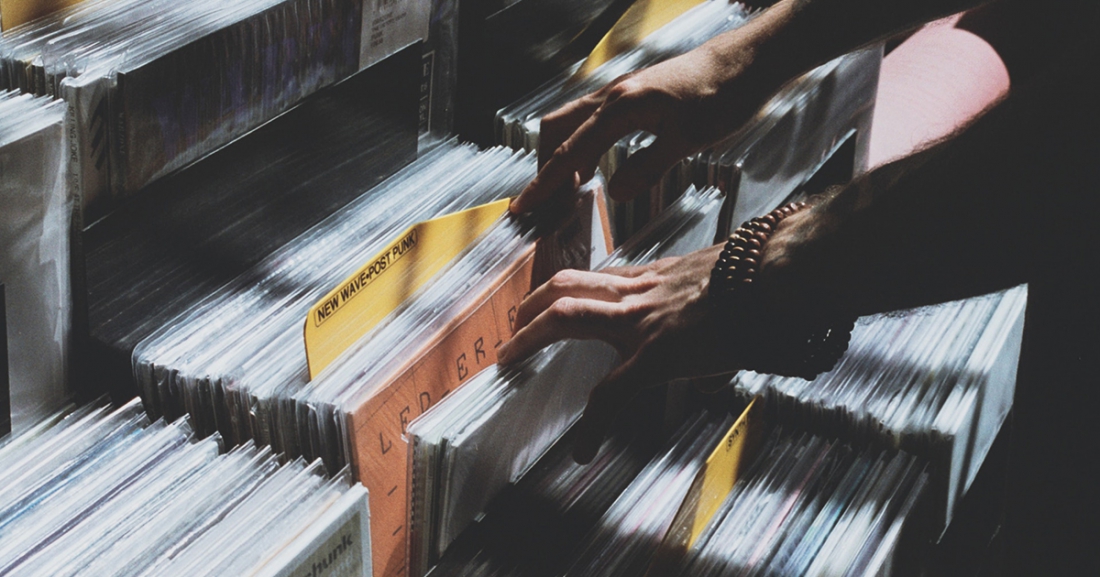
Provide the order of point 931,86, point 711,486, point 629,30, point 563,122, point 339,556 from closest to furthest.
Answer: point 339,556 → point 711,486 → point 563,122 → point 629,30 → point 931,86

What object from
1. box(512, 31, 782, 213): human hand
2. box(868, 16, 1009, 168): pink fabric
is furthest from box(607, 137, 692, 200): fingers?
box(868, 16, 1009, 168): pink fabric

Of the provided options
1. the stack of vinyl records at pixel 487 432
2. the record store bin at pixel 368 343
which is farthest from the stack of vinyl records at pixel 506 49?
the stack of vinyl records at pixel 487 432

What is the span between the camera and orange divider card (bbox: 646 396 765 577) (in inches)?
45.7

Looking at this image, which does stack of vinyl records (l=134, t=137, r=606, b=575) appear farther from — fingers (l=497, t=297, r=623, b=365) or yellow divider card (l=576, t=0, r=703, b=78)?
yellow divider card (l=576, t=0, r=703, b=78)

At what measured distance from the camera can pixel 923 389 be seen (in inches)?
57.6

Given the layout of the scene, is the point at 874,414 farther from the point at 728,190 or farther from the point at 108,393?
the point at 108,393

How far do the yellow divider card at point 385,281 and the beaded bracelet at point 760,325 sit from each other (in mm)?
273

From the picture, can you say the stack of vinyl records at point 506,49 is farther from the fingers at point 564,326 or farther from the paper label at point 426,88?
the fingers at point 564,326

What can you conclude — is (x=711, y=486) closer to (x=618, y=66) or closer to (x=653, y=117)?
(x=653, y=117)

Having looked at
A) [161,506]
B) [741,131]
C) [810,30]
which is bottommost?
[161,506]

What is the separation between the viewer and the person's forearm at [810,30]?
4.63 feet

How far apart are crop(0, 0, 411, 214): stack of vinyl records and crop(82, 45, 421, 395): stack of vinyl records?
3cm

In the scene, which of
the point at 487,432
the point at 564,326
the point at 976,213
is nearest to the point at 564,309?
the point at 564,326

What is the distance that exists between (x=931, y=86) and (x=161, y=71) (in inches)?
66.0
